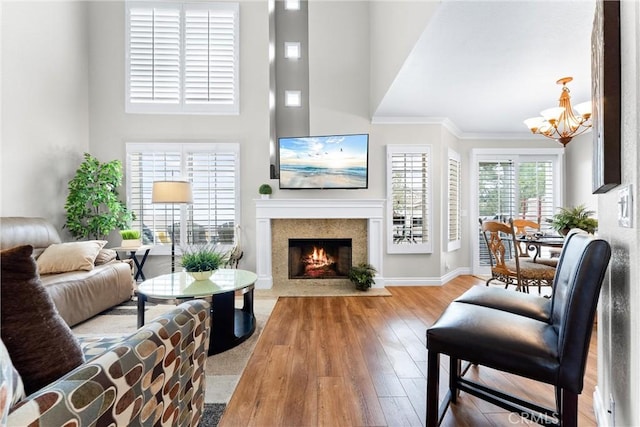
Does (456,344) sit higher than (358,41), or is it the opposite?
(358,41)

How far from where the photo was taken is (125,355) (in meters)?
0.81

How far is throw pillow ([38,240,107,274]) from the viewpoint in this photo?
2895 mm

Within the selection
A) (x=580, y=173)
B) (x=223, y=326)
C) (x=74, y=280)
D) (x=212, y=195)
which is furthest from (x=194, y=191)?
(x=580, y=173)

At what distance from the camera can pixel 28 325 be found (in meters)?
0.80

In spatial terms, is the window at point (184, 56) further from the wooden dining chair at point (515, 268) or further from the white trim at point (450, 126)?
the wooden dining chair at point (515, 268)

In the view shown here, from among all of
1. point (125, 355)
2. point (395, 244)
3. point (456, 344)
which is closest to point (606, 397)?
point (456, 344)

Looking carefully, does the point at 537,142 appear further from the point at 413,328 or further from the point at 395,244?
the point at 413,328

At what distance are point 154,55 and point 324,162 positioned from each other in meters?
3.14

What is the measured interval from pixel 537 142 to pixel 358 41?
3499 mm

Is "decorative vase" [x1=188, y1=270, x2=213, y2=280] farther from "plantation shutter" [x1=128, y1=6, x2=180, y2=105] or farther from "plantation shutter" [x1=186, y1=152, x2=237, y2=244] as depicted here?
"plantation shutter" [x1=128, y1=6, x2=180, y2=105]

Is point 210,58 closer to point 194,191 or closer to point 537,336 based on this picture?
point 194,191

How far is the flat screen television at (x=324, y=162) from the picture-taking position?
3.98 m

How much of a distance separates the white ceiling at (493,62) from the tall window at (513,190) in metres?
0.88

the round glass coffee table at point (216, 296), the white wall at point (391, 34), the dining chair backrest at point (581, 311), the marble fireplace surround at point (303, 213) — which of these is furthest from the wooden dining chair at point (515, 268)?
the round glass coffee table at point (216, 296)
